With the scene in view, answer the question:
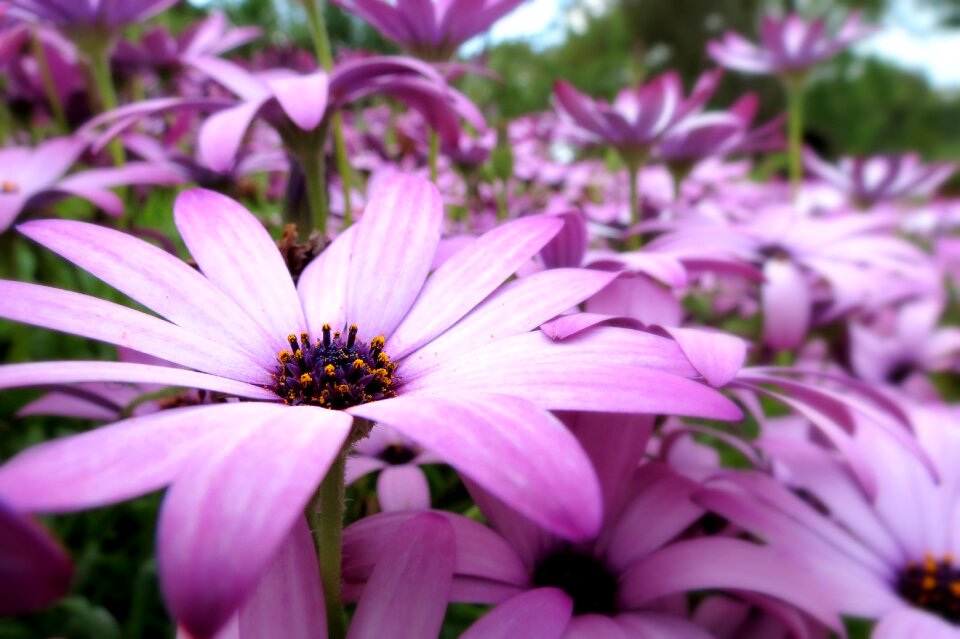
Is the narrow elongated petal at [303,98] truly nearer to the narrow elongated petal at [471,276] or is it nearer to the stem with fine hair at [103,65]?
the narrow elongated petal at [471,276]

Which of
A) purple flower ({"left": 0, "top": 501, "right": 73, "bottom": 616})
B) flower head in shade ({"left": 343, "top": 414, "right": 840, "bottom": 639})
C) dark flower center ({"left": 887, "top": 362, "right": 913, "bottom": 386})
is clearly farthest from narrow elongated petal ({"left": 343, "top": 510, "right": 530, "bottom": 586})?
dark flower center ({"left": 887, "top": 362, "right": 913, "bottom": 386})

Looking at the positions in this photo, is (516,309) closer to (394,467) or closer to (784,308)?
(394,467)

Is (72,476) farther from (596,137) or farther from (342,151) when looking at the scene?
(596,137)

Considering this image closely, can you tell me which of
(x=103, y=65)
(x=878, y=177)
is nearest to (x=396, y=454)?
(x=103, y=65)

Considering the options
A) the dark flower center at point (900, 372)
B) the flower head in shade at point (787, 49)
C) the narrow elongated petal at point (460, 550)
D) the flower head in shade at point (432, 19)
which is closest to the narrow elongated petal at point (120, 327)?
the narrow elongated petal at point (460, 550)

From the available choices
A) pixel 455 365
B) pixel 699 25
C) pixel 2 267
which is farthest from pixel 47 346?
pixel 699 25

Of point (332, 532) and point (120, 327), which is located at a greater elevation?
point (120, 327)
